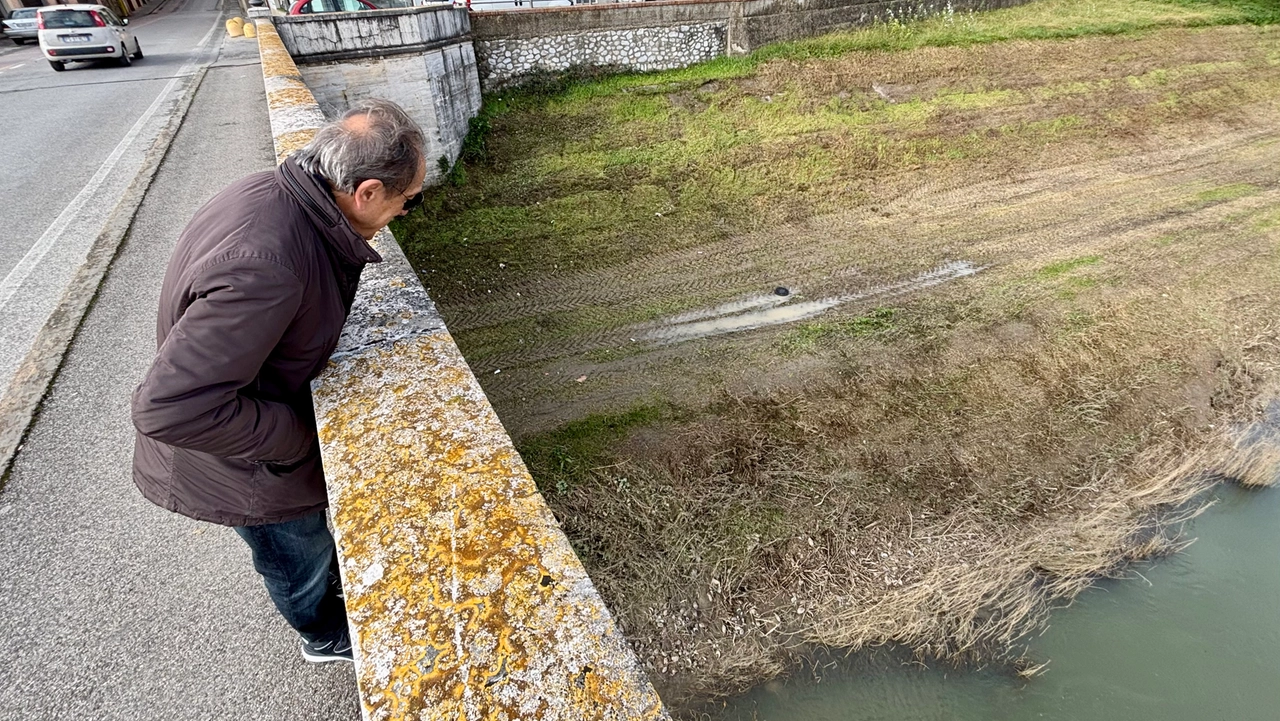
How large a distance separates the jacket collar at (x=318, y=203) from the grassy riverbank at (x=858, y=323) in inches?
131

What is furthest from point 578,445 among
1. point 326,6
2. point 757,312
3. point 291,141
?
point 326,6

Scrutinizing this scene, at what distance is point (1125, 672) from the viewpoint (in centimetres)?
438

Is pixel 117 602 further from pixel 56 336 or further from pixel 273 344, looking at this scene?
pixel 56 336

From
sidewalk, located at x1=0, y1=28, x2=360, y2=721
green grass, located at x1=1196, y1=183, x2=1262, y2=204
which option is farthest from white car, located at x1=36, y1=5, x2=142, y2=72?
green grass, located at x1=1196, y1=183, x2=1262, y2=204

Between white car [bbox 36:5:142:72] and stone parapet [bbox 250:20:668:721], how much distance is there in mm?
14829

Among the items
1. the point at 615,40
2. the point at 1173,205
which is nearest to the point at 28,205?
the point at 615,40

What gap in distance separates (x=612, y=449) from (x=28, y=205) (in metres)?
5.42

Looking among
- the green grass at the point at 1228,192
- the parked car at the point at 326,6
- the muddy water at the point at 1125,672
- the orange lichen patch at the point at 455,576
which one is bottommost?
the muddy water at the point at 1125,672

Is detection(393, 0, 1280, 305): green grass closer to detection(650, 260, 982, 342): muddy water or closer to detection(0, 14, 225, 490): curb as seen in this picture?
detection(650, 260, 982, 342): muddy water

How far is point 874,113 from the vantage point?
37.7ft

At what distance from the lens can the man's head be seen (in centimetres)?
169

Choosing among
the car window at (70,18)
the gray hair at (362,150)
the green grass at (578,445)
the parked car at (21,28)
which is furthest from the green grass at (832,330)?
the parked car at (21,28)

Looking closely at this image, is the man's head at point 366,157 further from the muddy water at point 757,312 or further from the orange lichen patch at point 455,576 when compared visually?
the muddy water at point 757,312

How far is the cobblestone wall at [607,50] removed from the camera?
1155cm
